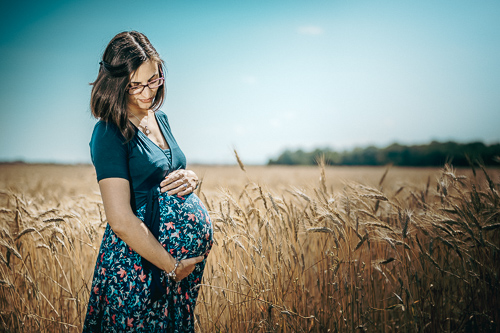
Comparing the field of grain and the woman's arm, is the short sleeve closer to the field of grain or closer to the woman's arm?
the woman's arm

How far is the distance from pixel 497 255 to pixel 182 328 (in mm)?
2657

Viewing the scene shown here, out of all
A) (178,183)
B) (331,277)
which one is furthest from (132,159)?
(331,277)

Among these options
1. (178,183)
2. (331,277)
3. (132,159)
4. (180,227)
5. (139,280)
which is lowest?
(331,277)

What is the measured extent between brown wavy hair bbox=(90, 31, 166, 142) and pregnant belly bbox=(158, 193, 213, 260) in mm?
391

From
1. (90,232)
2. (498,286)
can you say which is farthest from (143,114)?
(498,286)

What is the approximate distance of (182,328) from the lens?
160cm

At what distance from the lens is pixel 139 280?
1.42 metres

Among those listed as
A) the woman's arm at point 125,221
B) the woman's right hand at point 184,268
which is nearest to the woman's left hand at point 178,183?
the woman's arm at point 125,221

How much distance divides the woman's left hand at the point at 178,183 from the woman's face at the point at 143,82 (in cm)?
40

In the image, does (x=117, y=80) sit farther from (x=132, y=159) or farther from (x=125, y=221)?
(x=125, y=221)

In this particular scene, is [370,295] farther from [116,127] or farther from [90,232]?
[90,232]

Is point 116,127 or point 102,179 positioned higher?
point 116,127

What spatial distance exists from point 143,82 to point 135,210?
65cm

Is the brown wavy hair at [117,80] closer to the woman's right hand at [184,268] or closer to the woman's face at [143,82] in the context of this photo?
the woman's face at [143,82]
